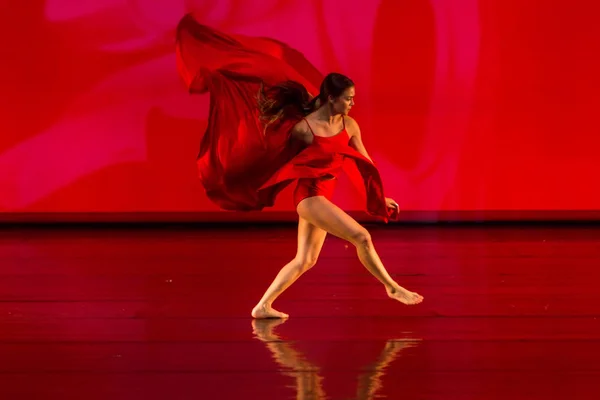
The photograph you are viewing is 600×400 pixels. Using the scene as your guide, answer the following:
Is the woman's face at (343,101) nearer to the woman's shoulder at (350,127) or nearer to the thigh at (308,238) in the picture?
the woman's shoulder at (350,127)

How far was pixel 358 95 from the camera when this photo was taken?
27.4 feet

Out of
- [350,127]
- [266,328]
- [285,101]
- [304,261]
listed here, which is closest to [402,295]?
[304,261]

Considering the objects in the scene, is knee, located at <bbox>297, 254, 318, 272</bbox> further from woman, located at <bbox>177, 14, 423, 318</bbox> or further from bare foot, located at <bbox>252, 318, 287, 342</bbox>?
bare foot, located at <bbox>252, 318, 287, 342</bbox>

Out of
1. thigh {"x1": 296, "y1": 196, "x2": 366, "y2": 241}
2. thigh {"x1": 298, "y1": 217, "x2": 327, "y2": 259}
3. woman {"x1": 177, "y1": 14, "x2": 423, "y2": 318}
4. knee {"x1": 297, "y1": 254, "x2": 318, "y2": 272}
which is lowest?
knee {"x1": 297, "y1": 254, "x2": 318, "y2": 272}

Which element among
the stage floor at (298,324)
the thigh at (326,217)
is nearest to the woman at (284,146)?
the thigh at (326,217)

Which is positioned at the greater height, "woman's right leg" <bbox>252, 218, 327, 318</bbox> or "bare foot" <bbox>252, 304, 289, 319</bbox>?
"woman's right leg" <bbox>252, 218, 327, 318</bbox>

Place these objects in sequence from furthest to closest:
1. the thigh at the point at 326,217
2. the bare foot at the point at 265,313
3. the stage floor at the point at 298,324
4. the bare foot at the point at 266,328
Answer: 1. the bare foot at the point at 265,313
2. the thigh at the point at 326,217
3. the bare foot at the point at 266,328
4. the stage floor at the point at 298,324

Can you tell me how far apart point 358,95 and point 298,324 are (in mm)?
4212

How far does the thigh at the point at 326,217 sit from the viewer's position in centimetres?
419

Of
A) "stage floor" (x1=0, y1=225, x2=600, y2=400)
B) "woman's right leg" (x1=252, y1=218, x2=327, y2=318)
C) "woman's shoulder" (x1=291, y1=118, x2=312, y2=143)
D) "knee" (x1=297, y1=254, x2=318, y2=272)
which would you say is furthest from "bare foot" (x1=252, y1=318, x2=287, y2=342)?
"woman's shoulder" (x1=291, y1=118, x2=312, y2=143)

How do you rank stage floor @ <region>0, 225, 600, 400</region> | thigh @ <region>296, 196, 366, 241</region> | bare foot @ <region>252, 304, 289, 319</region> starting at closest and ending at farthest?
stage floor @ <region>0, 225, 600, 400</region>
thigh @ <region>296, 196, 366, 241</region>
bare foot @ <region>252, 304, 289, 319</region>

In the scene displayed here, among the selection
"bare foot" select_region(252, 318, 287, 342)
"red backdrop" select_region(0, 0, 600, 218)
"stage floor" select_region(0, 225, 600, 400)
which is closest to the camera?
"stage floor" select_region(0, 225, 600, 400)

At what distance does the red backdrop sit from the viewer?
8.25m

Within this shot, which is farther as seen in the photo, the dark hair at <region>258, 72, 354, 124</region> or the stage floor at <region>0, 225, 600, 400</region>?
the dark hair at <region>258, 72, 354, 124</region>
